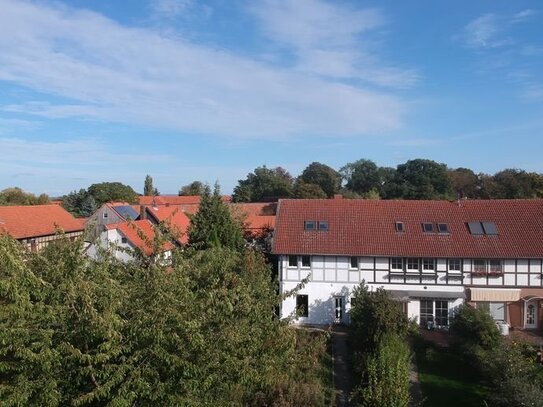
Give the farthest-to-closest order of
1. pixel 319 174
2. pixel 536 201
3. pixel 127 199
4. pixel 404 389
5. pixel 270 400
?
pixel 319 174
pixel 127 199
pixel 536 201
pixel 404 389
pixel 270 400

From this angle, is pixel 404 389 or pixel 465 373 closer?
pixel 404 389

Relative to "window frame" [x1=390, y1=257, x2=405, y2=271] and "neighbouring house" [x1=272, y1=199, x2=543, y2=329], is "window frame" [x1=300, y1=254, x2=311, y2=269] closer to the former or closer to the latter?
"neighbouring house" [x1=272, y1=199, x2=543, y2=329]

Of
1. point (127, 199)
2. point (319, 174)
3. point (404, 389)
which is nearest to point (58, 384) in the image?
point (404, 389)

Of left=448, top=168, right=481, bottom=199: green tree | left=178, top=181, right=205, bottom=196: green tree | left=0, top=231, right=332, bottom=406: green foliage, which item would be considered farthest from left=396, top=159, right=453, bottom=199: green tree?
left=0, top=231, right=332, bottom=406: green foliage

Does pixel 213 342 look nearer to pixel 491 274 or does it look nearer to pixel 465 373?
pixel 465 373

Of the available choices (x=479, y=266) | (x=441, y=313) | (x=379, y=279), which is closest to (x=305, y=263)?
(x=379, y=279)

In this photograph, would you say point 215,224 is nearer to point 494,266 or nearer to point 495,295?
point 494,266
